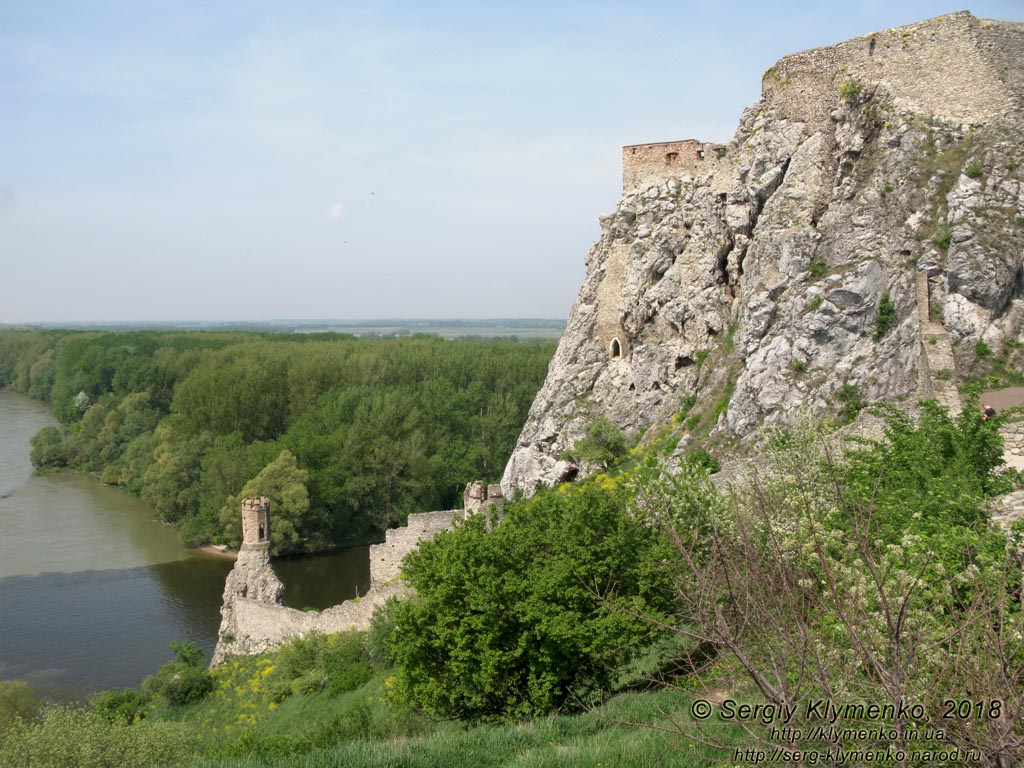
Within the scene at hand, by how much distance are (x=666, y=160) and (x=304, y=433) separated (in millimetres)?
25909

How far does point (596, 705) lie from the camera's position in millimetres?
9953

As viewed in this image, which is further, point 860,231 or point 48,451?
point 48,451

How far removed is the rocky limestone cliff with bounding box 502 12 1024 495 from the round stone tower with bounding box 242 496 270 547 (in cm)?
1238

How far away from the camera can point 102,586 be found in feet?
97.1

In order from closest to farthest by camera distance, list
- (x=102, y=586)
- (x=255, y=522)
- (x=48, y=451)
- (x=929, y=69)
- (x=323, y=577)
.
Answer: (x=929, y=69), (x=255, y=522), (x=102, y=586), (x=323, y=577), (x=48, y=451)

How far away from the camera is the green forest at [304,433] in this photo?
124 ft

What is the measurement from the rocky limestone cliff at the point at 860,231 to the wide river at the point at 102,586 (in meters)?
18.7

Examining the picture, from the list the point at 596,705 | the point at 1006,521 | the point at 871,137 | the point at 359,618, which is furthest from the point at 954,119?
the point at 359,618

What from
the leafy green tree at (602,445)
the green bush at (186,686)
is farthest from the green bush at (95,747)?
the leafy green tree at (602,445)

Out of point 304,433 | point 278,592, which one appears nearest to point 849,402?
point 278,592

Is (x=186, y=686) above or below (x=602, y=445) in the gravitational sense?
below

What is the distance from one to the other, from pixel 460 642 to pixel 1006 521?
6.92 m

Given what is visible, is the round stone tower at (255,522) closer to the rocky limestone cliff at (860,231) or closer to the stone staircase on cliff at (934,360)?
the rocky limestone cliff at (860,231)

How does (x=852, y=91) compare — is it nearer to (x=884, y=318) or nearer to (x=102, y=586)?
(x=884, y=318)
